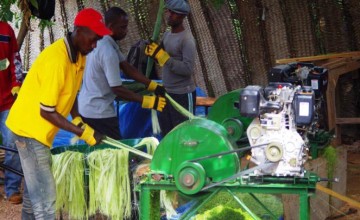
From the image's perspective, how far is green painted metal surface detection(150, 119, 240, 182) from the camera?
4.28 meters

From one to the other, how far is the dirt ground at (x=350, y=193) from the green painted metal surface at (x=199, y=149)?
251 centimetres

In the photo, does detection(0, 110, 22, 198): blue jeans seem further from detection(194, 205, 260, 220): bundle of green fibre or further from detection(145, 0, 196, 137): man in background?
detection(194, 205, 260, 220): bundle of green fibre

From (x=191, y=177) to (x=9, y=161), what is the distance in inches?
139

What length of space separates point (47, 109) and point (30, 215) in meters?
1.05

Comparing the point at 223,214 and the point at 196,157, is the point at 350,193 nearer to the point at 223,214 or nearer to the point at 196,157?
the point at 223,214

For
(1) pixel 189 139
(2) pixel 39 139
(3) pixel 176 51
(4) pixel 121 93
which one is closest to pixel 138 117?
(3) pixel 176 51

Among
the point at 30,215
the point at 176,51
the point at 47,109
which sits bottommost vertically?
the point at 30,215

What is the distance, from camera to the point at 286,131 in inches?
166

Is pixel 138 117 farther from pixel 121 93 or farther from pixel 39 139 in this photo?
pixel 39 139

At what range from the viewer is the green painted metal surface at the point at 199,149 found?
4277mm

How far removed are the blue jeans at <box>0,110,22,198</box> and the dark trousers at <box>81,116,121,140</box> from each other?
116 cm

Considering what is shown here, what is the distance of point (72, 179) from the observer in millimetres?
5328

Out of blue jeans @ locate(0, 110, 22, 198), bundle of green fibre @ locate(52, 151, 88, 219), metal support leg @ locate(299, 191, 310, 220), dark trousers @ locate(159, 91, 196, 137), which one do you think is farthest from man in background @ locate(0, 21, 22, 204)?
metal support leg @ locate(299, 191, 310, 220)

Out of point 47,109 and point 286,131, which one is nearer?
point 286,131
